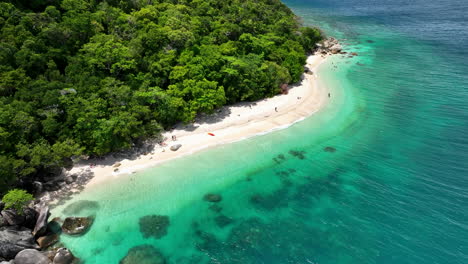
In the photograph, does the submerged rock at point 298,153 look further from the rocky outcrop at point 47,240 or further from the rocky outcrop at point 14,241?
the rocky outcrop at point 14,241

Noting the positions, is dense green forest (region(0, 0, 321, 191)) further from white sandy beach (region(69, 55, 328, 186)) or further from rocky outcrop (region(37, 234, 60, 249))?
rocky outcrop (region(37, 234, 60, 249))

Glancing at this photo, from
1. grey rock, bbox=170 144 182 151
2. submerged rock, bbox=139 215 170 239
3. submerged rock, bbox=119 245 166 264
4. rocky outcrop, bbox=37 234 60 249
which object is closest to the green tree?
rocky outcrop, bbox=37 234 60 249

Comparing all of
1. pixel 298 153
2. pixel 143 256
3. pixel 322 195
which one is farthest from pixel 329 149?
pixel 143 256

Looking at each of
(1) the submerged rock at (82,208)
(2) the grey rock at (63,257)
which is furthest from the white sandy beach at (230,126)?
(2) the grey rock at (63,257)

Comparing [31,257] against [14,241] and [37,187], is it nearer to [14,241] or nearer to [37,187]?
[14,241]

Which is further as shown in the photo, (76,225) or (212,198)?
(212,198)

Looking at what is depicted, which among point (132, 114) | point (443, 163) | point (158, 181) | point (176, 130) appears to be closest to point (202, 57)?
point (176, 130)
